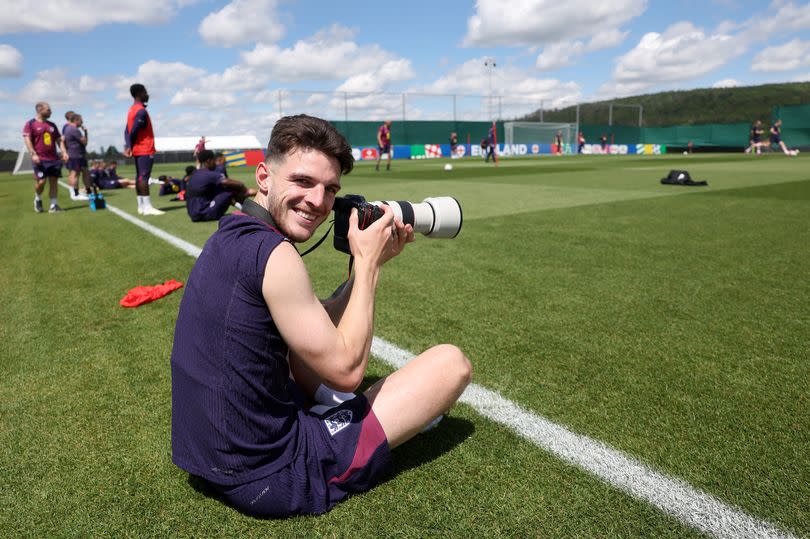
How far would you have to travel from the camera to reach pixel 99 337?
3.50 metres

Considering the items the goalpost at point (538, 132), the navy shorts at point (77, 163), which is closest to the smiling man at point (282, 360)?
the navy shorts at point (77, 163)

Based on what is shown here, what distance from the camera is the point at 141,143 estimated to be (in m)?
9.41

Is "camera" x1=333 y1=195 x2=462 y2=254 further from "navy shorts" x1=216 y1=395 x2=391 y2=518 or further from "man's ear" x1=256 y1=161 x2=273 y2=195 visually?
"navy shorts" x1=216 y1=395 x2=391 y2=518

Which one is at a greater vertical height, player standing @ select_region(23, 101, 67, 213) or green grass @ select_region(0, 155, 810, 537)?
player standing @ select_region(23, 101, 67, 213)

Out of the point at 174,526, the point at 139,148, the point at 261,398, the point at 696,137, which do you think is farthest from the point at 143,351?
the point at 696,137

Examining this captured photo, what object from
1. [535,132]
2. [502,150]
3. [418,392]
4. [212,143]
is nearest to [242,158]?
[212,143]

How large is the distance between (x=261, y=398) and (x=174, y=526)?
55 centimetres

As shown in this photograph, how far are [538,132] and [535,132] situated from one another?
276 millimetres

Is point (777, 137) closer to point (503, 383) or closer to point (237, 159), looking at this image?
point (237, 159)

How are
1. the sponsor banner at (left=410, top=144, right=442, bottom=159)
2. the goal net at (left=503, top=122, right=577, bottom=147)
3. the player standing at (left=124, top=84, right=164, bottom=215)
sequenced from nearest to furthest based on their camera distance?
the player standing at (left=124, top=84, right=164, bottom=215) < the sponsor banner at (left=410, top=144, right=442, bottom=159) < the goal net at (left=503, top=122, right=577, bottom=147)

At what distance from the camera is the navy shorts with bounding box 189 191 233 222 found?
8.20 metres

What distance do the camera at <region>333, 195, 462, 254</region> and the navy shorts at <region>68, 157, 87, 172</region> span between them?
12.4 metres

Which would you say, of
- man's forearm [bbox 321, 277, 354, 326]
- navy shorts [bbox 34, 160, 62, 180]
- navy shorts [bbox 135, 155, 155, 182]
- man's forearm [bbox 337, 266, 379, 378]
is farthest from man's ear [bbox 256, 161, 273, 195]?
navy shorts [bbox 34, 160, 62, 180]

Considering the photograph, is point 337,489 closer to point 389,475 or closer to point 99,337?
point 389,475
